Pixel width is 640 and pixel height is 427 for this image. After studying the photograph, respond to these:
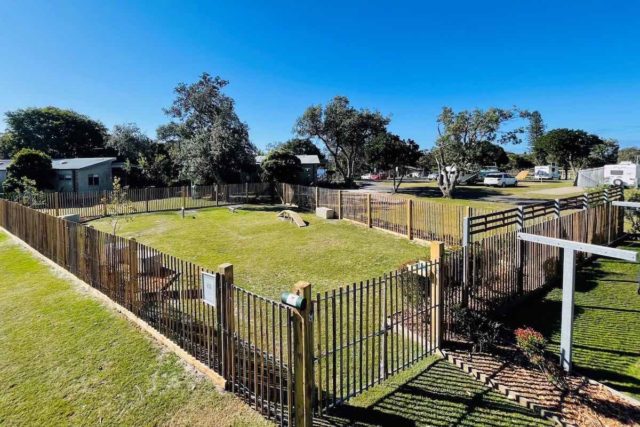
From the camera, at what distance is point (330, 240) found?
13875 millimetres

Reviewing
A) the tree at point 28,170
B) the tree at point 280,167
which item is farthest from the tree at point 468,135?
the tree at point 28,170

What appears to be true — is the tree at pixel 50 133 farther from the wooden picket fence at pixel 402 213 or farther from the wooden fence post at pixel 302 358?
the wooden fence post at pixel 302 358

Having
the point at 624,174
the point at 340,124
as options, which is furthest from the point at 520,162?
the point at 340,124

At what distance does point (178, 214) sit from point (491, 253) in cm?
1838

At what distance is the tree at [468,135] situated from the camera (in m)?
25.1

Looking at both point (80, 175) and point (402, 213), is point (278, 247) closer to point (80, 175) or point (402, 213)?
point (402, 213)

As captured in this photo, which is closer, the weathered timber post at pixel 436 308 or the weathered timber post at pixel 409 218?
the weathered timber post at pixel 436 308

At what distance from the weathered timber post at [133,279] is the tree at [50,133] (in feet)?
154

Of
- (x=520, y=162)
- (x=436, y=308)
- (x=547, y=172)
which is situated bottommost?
(x=436, y=308)

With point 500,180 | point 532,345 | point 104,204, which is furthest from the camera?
point 500,180

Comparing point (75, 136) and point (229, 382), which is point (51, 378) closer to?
point (229, 382)

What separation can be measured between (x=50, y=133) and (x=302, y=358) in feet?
179

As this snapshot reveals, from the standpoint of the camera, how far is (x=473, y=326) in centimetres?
614

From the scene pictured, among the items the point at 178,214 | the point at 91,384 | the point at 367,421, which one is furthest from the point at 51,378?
the point at 178,214
